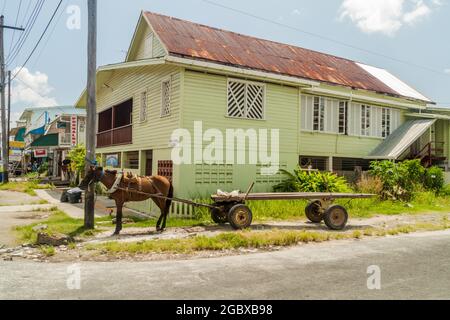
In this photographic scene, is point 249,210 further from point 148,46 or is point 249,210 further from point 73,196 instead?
point 148,46

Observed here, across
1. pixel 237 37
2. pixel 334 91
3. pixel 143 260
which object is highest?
pixel 237 37

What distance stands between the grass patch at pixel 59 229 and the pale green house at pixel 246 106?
356cm

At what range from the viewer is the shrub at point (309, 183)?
15695 millimetres

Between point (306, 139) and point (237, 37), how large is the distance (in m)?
6.04

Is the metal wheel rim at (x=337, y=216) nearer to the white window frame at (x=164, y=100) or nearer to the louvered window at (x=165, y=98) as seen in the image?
the white window frame at (x=164, y=100)

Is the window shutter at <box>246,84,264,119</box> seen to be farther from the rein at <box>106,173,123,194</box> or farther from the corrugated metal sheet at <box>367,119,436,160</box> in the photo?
the corrugated metal sheet at <box>367,119,436,160</box>

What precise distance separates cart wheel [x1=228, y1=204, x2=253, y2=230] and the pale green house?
129 inches

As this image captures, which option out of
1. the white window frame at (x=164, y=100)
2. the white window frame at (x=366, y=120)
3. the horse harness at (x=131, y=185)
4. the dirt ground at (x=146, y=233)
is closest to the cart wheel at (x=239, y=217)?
the dirt ground at (x=146, y=233)

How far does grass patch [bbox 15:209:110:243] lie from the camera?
32.6 feet

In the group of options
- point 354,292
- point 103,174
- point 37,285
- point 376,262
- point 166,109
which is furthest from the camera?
point 166,109

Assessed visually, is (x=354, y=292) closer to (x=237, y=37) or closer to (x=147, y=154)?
(x=147, y=154)

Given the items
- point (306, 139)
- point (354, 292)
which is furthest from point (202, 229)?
point (306, 139)

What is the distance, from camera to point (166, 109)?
15.2 m

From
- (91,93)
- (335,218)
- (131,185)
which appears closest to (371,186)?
(335,218)
